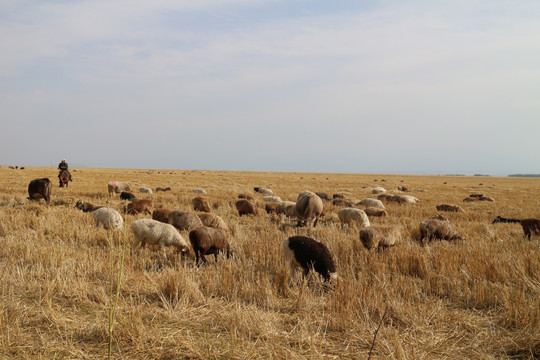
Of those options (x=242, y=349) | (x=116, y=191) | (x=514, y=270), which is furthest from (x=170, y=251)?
(x=116, y=191)

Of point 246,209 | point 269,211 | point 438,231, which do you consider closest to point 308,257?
point 438,231

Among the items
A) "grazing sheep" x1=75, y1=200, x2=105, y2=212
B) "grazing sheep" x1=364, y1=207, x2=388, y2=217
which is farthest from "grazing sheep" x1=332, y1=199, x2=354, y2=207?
"grazing sheep" x1=75, y1=200, x2=105, y2=212

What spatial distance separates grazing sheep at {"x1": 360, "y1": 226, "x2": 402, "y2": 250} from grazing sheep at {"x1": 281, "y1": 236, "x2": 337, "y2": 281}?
7.05 ft

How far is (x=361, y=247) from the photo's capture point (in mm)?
7590

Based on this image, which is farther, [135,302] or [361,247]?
[361,247]

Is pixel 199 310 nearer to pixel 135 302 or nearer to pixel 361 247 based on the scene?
pixel 135 302

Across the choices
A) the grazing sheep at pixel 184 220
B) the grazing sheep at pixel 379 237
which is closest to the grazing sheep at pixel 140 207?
the grazing sheep at pixel 184 220

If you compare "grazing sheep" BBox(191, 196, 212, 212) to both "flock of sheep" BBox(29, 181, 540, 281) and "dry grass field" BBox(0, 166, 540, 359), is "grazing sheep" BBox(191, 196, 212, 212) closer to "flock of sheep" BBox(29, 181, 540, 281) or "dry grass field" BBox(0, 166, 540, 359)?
"flock of sheep" BBox(29, 181, 540, 281)

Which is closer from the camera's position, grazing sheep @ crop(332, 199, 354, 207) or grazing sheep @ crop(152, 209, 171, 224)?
grazing sheep @ crop(152, 209, 171, 224)

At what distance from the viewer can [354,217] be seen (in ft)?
36.0

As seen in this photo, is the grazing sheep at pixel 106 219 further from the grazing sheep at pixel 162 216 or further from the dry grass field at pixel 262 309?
the dry grass field at pixel 262 309

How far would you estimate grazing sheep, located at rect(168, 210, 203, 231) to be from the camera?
9.38m

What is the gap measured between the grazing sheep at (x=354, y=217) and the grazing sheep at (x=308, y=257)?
17.2 ft

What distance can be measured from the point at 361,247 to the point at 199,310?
4633mm
